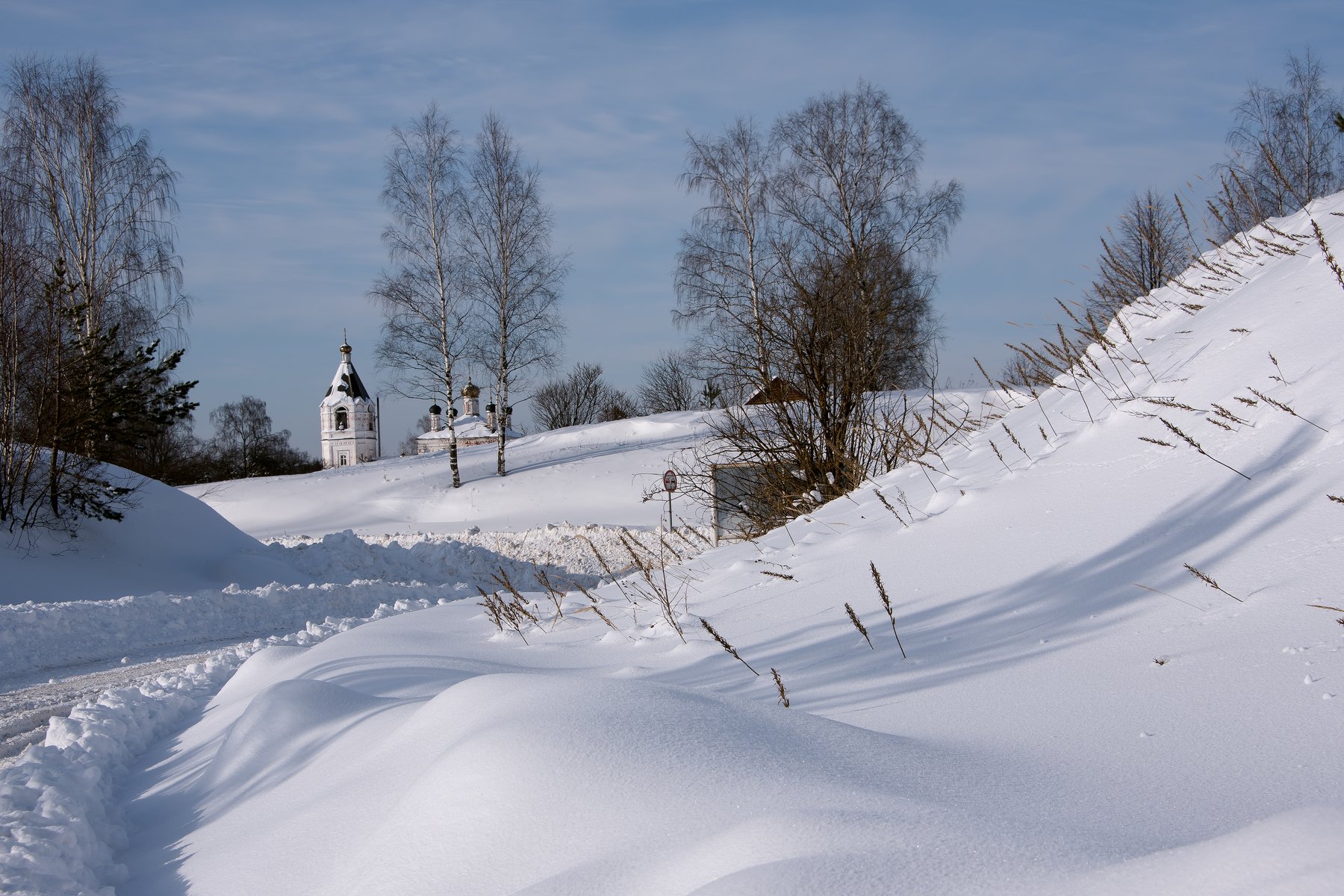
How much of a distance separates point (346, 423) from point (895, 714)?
185 ft

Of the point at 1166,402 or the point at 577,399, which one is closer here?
the point at 1166,402

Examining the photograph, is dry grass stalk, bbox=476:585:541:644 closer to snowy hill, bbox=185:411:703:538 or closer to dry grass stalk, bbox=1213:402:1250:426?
dry grass stalk, bbox=1213:402:1250:426

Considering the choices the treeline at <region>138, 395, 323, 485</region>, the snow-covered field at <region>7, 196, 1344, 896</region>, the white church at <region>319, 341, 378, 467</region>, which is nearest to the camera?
the snow-covered field at <region>7, 196, 1344, 896</region>

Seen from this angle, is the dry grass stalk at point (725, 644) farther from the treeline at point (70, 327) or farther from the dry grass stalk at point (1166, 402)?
the treeline at point (70, 327)

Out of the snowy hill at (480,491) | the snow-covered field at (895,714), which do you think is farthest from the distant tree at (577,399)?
the snow-covered field at (895,714)

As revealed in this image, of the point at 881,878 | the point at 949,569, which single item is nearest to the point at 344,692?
the point at 949,569

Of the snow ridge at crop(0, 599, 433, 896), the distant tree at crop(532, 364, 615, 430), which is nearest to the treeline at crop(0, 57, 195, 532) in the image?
the snow ridge at crop(0, 599, 433, 896)

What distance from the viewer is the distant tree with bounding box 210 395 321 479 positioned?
55.7 m

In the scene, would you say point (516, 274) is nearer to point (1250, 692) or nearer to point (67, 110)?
point (67, 110)

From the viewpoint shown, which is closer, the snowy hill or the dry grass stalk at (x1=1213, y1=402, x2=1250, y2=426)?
the dry grass stalk at (x1=1213, y1=402, x2=1250, y2=426)

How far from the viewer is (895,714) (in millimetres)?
2754

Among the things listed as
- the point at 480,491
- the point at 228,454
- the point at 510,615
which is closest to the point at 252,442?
the point at 228,454

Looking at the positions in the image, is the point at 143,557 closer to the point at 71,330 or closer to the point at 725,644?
the point at 71,330

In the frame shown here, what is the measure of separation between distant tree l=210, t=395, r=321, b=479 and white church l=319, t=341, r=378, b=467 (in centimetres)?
217
